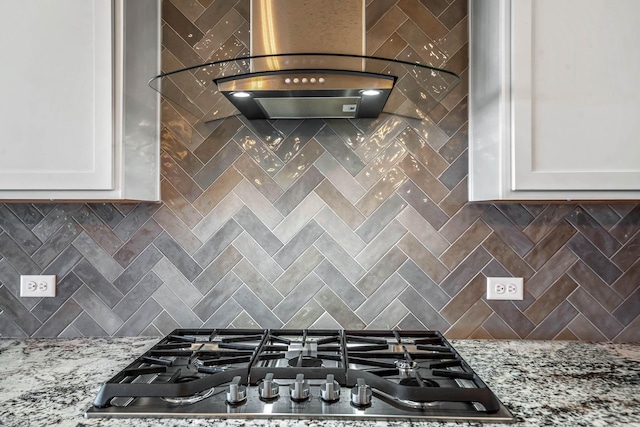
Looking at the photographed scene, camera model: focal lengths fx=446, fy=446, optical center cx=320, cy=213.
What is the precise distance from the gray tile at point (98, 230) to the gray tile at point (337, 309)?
0.76 metres

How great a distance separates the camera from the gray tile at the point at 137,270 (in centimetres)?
163

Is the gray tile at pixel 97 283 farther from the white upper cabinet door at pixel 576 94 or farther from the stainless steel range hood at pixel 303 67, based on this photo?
the white upper cabinet door at pixel 576 94

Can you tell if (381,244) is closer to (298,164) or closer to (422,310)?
(422,310)

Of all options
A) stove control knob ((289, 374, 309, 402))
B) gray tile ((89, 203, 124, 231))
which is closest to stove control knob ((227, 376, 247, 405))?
stove control knob ((289, 374, 309, 402))

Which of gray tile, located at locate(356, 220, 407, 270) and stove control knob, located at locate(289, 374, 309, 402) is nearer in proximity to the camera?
stove control knob, located at locate(289, 374, 309, 402)

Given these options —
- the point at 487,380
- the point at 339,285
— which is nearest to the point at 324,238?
the point at 339,285

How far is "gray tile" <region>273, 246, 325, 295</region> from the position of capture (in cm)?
162

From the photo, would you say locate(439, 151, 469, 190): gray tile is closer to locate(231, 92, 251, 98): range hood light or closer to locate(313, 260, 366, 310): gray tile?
locate(313, 260, 366, 310): gray tile

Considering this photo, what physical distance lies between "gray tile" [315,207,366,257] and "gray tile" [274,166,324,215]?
94 millimetres

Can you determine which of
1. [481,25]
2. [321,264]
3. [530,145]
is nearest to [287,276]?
[321,264]

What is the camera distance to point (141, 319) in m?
1.63

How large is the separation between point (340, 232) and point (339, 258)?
0.31ft

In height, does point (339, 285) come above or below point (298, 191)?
below

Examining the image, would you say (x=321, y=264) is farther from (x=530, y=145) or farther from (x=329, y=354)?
(x=530, y=145)
